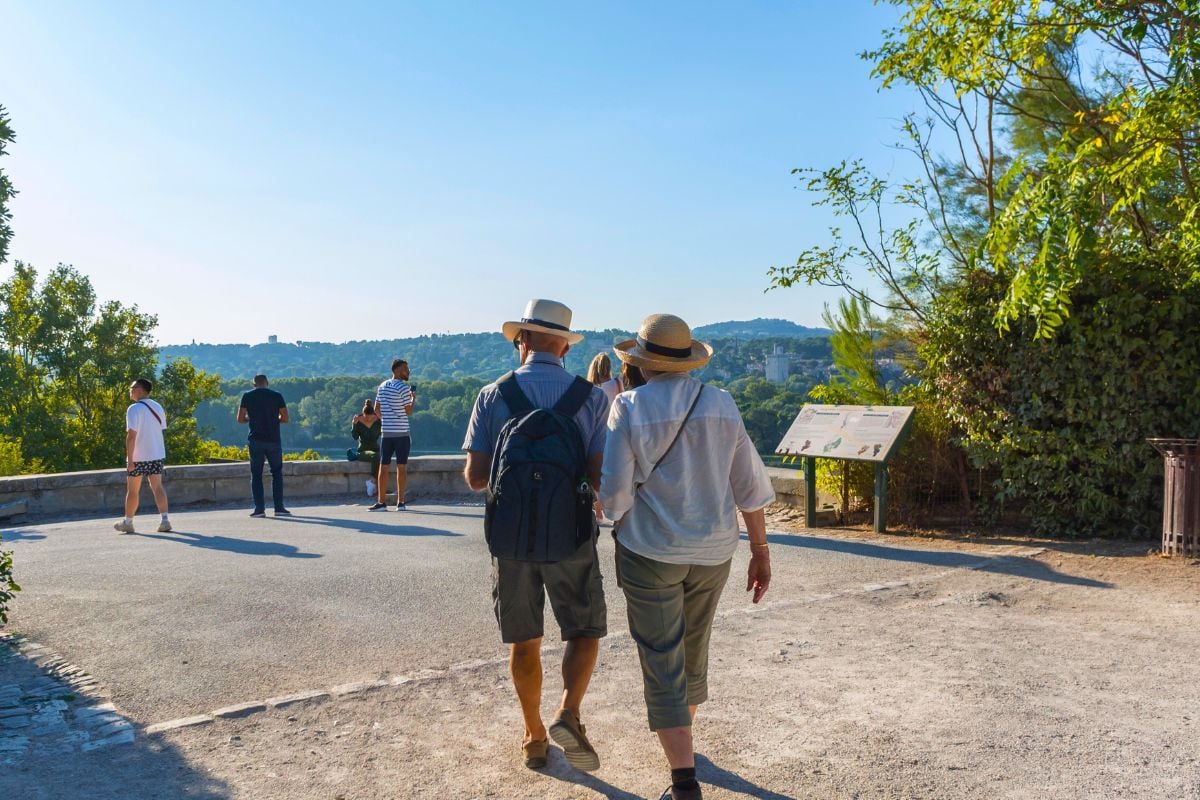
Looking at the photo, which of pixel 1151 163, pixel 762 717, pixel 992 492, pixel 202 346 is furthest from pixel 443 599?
pixel 202 346

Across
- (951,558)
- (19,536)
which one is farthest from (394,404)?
(951,558)

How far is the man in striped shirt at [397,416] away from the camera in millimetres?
11656

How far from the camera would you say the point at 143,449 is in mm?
9984

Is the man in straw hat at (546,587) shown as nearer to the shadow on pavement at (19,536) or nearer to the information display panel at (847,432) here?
the information display panel at (847,432)

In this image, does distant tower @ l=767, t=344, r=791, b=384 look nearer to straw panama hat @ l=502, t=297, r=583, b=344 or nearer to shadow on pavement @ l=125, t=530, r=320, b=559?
shadow on pavement @ l=125, t=530, r=320, b=559

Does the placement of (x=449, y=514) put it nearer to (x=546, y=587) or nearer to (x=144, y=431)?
(x=144, y=431)

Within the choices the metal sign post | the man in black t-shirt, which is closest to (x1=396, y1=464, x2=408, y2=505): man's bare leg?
the man in black t-shirt

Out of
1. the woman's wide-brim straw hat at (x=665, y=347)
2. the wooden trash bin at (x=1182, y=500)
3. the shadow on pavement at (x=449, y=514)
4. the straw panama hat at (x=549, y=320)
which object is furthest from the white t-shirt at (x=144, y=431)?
the wooden trash bin at (x=1182, y=500)

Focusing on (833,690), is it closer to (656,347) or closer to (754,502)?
(754,502)

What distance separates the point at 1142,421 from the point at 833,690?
16.9 ft

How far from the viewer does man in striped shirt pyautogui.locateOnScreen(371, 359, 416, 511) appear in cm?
1166

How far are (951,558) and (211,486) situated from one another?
9.75m

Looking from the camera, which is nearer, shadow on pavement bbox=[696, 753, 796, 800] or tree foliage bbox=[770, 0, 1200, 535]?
shadow on pavement bbox=[696, 753, 796, 800]

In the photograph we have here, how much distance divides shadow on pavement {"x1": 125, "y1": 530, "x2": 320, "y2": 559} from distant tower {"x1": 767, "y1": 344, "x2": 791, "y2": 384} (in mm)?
13606
